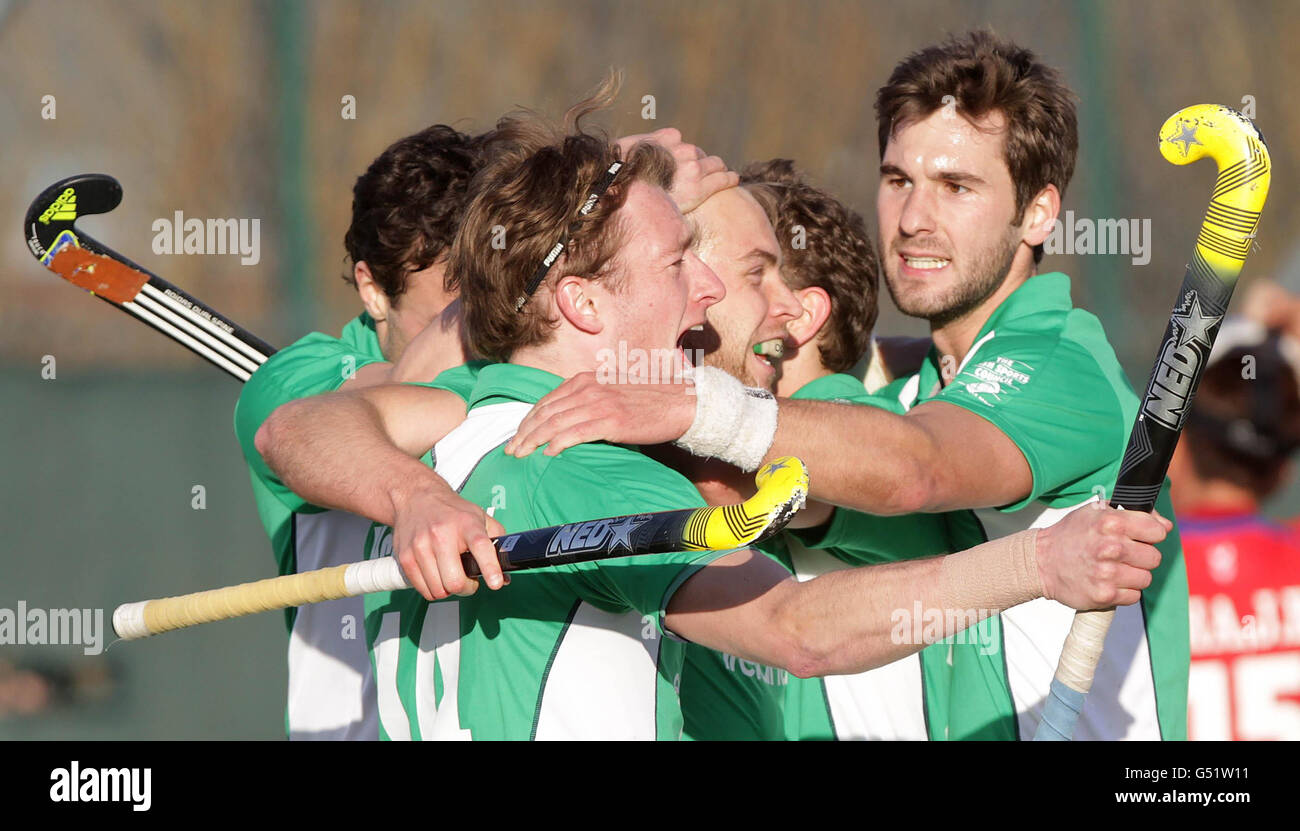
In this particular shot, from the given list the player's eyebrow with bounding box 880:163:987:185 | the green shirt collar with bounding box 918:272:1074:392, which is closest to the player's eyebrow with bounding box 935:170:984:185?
the player's eyebrow with bounding box 880:163:987:185

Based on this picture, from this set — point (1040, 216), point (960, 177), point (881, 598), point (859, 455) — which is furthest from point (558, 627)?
point (1040, 216)

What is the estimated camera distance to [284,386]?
390 cm

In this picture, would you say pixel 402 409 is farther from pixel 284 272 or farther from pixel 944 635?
pixel 284 272

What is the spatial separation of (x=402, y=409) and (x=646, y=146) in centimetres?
80

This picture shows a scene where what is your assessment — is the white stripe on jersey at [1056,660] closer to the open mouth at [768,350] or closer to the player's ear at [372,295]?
the open mouth at [768,350]

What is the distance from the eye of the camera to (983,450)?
332cm

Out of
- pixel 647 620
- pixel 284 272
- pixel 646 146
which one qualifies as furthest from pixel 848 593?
pixel 284 272

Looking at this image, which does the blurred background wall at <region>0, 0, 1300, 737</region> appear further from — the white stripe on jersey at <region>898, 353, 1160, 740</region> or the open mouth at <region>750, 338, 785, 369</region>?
the white stripe on jersey at <region>898, 353, 1160, 740</region>

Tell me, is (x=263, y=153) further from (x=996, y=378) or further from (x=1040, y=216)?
(x=996, y=378)

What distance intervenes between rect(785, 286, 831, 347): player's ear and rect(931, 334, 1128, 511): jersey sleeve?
0.55 meters

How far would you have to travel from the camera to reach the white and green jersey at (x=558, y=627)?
2770mm

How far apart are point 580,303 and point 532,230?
0.59 feet

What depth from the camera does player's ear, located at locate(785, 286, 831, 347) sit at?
4.10 meters

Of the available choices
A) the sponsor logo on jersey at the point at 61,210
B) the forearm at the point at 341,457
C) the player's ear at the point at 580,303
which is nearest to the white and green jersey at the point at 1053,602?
the player's ear at the point at 580,303
